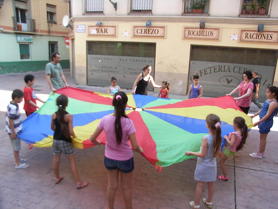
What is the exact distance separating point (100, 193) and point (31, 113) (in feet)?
7.57

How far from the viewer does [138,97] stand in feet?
18.2

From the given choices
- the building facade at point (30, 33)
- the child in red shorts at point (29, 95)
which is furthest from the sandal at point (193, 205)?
the building facade at point (30, 33)

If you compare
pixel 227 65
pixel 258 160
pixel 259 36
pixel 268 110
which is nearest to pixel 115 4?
pixel 227 65

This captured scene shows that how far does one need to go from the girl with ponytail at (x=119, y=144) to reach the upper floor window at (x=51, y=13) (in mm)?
20119

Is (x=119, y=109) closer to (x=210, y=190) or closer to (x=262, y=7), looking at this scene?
(x=210, y=190)

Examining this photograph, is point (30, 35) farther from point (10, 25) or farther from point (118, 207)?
point (118, 207)

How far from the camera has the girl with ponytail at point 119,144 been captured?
2.40 meters

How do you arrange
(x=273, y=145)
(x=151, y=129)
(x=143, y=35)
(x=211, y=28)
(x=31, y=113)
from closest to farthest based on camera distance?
1. (x=151, y=129)
2. (x=31, y=113)
3. (x=273, y=145)
4. (x=211, y=28)
5. (x=143, y=35)

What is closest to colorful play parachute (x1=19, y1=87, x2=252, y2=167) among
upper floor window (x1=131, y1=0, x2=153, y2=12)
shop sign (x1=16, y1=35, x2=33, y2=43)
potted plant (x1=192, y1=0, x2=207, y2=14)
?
potted plant (x1=192, y1=0, x2=207, y2=14)

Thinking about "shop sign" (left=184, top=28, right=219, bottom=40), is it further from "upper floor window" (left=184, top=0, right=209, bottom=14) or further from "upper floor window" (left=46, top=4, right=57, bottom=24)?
"upper floor window" (left=46, top=4, right=57, bottom=24)

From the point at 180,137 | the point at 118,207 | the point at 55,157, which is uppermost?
the point at 180,137

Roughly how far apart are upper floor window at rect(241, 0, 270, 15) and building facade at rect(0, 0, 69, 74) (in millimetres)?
15131

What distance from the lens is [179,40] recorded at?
10.7 metres

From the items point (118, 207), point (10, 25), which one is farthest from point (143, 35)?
point (10, 25)
